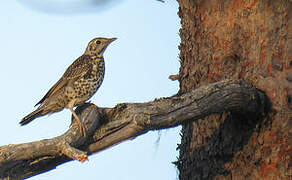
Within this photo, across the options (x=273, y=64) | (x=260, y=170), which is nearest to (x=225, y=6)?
(x=273, y=64)

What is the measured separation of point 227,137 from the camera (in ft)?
15.1

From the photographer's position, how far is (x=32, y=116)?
5.39m

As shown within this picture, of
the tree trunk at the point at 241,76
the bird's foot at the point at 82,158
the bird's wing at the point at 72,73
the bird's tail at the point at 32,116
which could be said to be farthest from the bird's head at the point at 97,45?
the bird's foot at the point at 82,158

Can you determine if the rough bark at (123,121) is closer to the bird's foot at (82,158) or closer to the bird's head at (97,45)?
the bird's foot at (82,158)

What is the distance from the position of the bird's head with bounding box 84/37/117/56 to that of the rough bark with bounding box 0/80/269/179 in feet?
6.58

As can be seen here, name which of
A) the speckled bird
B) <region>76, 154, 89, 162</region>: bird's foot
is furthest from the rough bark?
the speckled bird

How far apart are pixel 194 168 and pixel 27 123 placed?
1.73 metres

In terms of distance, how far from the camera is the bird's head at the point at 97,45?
6254mm

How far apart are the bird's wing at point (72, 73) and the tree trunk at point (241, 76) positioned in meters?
1.35

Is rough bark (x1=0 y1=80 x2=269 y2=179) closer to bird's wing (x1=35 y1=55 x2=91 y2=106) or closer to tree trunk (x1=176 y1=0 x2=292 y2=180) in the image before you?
tree trunk (x1=176 y1=0 x2=292 y2=180)

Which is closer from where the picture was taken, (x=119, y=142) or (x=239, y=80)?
(x=119, y=142)

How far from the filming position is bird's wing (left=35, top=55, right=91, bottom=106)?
576 cm

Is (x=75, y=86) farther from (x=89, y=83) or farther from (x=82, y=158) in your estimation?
(x=82, y=158)

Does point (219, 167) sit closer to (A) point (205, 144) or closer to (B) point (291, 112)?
(A) point (205, 144)
